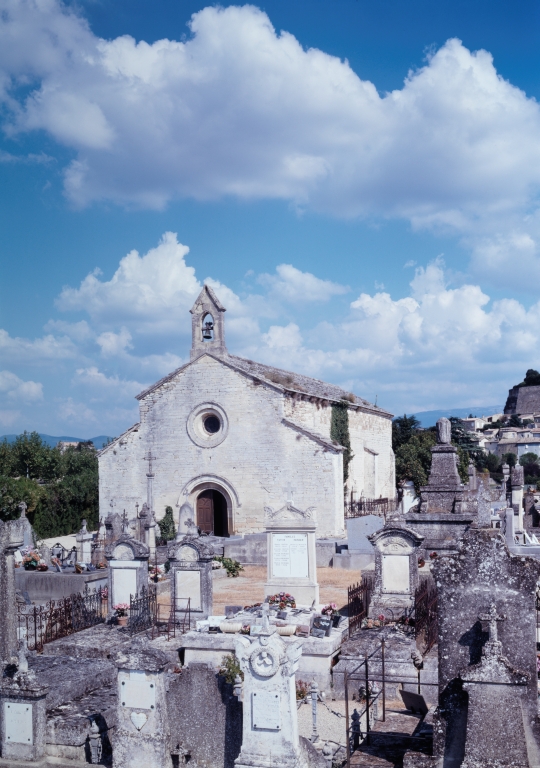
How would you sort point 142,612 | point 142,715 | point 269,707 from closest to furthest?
point 269,707 → point 142,715 → point 142,612

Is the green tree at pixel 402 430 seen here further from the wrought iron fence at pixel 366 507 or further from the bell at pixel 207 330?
the bell at pixel 207 330

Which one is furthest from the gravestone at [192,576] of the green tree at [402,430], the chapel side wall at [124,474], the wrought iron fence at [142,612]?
the green tree at [402,430]

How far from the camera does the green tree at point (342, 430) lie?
113 ft

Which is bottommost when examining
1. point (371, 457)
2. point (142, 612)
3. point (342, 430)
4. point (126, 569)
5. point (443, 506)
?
point (142, 612)

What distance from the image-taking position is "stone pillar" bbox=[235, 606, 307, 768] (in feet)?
23.1

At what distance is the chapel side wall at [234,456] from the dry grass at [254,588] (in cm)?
504

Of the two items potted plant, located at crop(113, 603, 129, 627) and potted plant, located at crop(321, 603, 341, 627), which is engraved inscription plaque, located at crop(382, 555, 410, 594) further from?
potted plant, located at crop(113, 603, 129, 627)

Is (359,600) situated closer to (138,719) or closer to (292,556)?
(292,556)

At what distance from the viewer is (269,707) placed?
279 inches

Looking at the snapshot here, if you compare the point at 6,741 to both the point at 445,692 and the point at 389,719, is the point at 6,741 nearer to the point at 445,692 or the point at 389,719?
the point at 389,719

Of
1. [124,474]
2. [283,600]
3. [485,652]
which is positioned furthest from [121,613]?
[124,474]

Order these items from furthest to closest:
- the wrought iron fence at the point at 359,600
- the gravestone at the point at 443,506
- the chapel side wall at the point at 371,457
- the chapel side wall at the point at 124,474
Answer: the chapel side wall at the point at 371,457 → the chapel side wall at the point at 124,474 → the gravestone at the point at 443,506 → the wrought iron fence at the point at 359,600

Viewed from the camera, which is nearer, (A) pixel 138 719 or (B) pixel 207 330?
(A) pixel 138 719

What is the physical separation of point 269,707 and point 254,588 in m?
13.7
